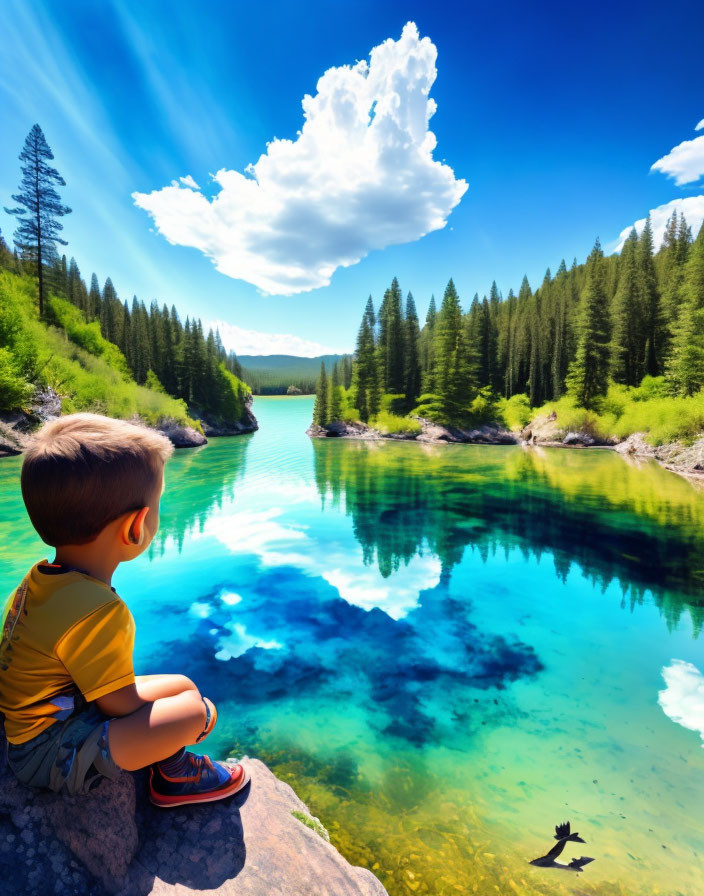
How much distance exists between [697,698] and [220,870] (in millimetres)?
5983

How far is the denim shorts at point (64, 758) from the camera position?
1537 millimetres

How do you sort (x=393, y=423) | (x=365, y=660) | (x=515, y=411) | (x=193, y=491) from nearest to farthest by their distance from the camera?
(x=365, y=660) < (x=193, y=491) < (x=515, y=411) < (x=393, y=423)

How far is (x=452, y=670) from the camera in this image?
5.75 metres

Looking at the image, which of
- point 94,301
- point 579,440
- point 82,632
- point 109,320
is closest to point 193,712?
point 82,632

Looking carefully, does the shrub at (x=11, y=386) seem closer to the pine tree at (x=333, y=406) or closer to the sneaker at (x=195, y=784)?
the sneaker at (x=195, y=784)

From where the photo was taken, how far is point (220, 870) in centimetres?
177

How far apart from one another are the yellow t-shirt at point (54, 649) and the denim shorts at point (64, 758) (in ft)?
0.16

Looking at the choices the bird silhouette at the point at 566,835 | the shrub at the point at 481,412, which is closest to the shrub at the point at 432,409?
the shrub at the point at 481,412

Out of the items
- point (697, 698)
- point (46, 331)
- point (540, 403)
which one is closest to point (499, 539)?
point (697, 698)

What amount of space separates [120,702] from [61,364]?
39.8 m

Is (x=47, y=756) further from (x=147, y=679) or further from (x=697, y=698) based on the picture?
(x=697, y=698)

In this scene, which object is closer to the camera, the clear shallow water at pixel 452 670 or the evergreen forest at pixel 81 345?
the clear shallow water at pixel 452 670

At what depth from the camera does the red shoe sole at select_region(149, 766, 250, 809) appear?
1.92 meters

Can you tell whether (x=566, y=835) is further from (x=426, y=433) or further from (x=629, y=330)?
(x=629, y=330)
